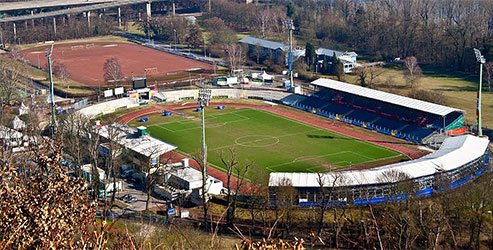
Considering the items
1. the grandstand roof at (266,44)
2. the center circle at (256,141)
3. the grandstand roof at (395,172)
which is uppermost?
the grandstand roof at (266,44)

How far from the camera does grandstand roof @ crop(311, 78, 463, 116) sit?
145 ft

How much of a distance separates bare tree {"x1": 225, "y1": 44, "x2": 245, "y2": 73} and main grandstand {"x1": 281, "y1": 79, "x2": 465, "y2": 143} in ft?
37.2

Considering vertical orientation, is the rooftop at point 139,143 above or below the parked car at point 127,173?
above

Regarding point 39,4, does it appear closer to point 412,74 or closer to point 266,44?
point 266,44

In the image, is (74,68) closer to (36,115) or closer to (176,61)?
(176,61)

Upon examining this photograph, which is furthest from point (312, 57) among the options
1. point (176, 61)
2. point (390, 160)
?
point (390, 160)

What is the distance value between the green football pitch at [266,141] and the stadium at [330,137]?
62mm

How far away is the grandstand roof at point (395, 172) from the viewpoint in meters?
32.9

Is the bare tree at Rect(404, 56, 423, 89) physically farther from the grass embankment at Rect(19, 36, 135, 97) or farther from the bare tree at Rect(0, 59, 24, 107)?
the bare tree at Rect(0, 59, 24, 107)

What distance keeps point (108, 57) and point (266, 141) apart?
114 ft

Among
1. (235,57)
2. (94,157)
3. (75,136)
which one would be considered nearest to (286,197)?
(94,157)

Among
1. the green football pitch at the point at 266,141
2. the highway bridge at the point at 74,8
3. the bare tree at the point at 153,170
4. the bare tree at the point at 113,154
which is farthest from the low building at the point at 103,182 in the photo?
the highway bridge at the point at 74,8

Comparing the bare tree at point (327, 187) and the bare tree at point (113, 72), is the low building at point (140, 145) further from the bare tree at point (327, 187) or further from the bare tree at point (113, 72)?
the bare tree at point (113, 72)

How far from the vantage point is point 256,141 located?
44.4m
